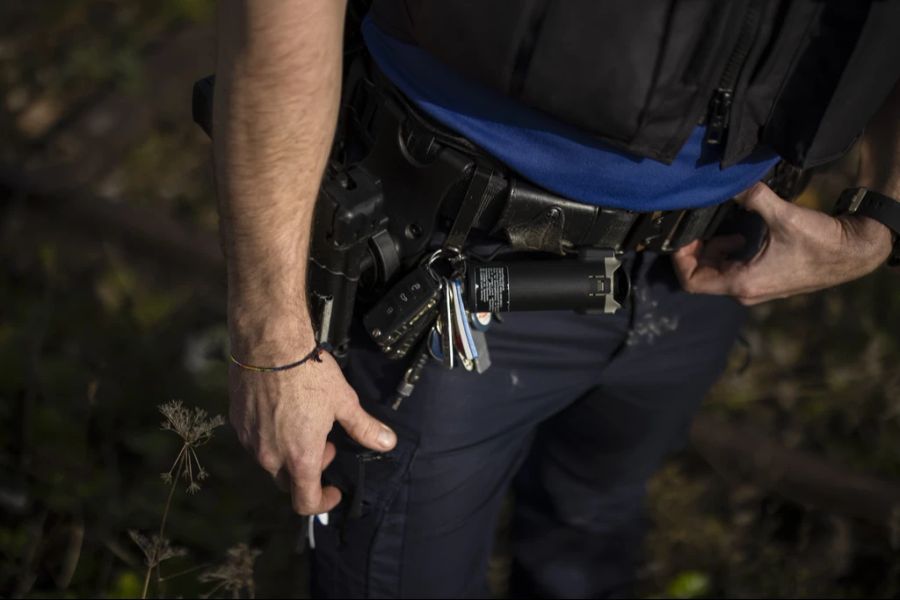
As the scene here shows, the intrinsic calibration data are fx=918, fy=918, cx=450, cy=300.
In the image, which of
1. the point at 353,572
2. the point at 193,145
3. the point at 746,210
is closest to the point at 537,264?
the point at 746,210

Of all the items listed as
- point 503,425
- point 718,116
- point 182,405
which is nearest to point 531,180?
point 718,116

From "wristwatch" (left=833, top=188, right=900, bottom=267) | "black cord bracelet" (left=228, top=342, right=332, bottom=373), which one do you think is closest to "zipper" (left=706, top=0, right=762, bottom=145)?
"wristwatch" (left=833, top=188, right=900, bottom=267)

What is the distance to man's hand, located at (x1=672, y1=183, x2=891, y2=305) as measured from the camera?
154cm

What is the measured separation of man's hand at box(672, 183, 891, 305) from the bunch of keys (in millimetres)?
424

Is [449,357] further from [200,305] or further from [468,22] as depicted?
[200,305]

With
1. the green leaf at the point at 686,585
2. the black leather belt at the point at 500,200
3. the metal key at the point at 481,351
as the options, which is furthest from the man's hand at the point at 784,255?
the green leaf at the point at 686,585

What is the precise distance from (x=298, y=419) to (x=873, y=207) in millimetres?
1044

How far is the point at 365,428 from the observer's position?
56.2 inches

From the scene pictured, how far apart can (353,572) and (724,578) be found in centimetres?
128

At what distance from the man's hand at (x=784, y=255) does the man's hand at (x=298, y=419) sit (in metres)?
0.63

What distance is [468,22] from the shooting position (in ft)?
3.90

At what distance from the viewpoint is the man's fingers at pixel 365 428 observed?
141cm

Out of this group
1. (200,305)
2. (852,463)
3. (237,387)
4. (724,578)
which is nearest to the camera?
(237,387)

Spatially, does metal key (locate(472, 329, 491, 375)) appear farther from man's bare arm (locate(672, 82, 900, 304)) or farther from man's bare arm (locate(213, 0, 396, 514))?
man's bare arm (locate(672, 82, 900, 304))
